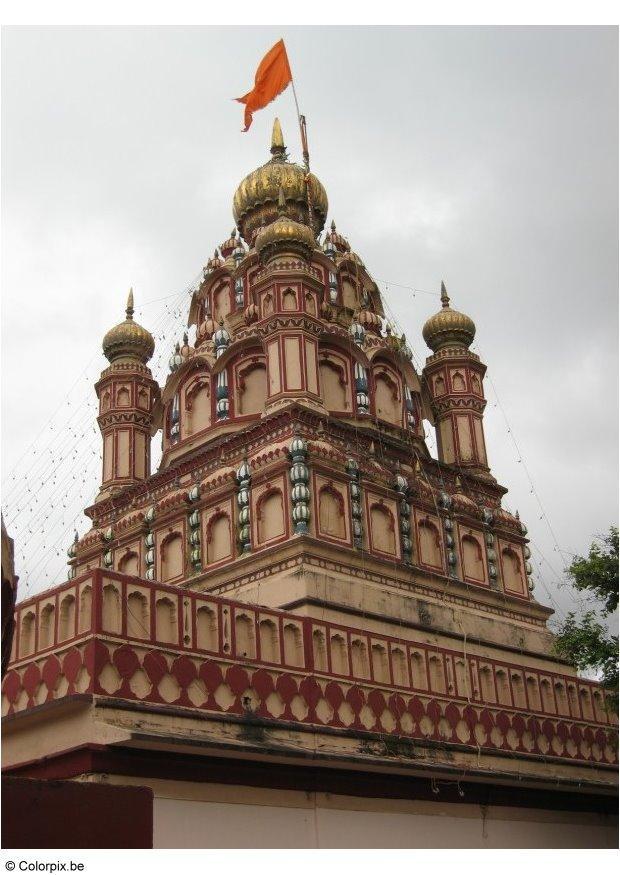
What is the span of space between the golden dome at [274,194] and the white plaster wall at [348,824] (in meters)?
16.1

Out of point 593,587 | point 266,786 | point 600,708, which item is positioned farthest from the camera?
point 600,708

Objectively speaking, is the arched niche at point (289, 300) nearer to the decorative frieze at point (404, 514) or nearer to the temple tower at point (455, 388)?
the decorative frieze at point (404, 514)

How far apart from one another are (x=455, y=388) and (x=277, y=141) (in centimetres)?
856

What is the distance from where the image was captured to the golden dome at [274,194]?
2766 cm

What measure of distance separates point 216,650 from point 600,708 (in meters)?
9.36

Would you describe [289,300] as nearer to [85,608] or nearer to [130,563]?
[130,563]

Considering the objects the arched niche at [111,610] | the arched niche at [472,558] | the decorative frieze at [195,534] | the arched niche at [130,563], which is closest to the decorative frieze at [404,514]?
the arched niche at [472,558]

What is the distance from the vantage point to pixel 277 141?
28812 millimetres

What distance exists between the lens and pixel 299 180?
91.0 feet

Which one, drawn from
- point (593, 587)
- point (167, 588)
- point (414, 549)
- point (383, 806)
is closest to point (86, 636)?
point (167, 588)

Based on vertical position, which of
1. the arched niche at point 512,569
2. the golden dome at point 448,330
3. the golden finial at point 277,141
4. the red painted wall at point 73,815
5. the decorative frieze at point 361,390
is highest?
the golden finial at point 277,141

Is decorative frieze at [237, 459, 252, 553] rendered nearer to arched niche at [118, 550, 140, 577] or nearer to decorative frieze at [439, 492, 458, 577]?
arched niche at [118, 550, 140, 577]

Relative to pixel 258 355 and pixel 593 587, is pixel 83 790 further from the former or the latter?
pixel 258 355

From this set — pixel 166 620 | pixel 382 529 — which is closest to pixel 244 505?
pixel 382 529
